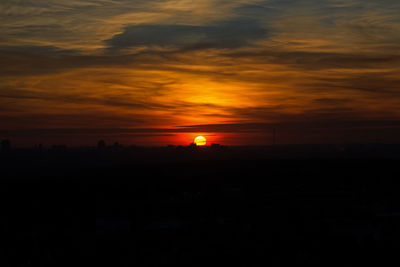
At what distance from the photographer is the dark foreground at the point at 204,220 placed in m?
27.9

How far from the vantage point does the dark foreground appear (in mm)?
27906

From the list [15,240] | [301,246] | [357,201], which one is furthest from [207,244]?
[357,201]

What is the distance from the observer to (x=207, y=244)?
3067 cm

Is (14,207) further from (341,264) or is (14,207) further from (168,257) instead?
(341,264)

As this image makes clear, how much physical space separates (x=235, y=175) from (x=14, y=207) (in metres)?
38.2

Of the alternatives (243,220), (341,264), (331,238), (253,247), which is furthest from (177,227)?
(341,264)

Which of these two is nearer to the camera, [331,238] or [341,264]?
[341,264]

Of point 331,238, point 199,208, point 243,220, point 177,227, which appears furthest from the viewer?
point 199,208

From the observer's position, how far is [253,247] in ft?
97.1

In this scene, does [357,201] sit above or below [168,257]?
below

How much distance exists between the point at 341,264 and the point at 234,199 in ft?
86.1

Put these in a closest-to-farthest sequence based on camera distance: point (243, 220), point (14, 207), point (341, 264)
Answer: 1. point (341, 264)
2. point (243, 220)
3. point (14, 207)

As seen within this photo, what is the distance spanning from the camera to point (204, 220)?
128ft

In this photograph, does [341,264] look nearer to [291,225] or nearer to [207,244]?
[207,244]
